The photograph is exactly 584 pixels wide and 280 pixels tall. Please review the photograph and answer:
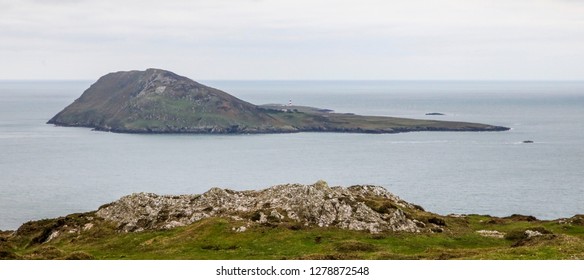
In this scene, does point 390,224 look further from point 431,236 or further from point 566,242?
point 566,242

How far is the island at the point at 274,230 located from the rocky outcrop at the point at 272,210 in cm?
11

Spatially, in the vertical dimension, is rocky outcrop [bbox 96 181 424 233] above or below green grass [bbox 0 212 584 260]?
above

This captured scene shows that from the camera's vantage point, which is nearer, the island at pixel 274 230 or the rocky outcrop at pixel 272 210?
the island at pixel 274 230

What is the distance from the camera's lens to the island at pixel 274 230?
6084cm

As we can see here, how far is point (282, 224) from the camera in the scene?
70.2 metres

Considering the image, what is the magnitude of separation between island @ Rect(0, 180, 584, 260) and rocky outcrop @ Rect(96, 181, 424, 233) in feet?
0.38

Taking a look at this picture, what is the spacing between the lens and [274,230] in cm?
6756

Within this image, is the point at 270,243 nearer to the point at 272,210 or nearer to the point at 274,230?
the point at 274,230

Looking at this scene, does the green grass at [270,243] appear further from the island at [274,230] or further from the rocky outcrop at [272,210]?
the rocky outcrop at [272,210]

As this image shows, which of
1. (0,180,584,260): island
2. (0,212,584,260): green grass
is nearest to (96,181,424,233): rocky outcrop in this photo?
(0,180,584,260): island

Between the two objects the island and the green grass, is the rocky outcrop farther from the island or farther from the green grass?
the green grass

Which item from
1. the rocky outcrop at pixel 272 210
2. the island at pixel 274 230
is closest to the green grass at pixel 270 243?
the island at pixel 274 230

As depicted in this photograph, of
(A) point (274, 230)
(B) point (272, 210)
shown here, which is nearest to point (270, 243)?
(A) point (274, 230)

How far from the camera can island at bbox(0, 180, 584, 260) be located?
200 feet
